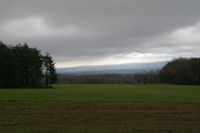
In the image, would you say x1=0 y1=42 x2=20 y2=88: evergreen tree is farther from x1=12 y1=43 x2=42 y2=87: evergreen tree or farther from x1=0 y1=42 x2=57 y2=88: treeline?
x1=12 y1=43 x2=42 y2=87: evergreen tree

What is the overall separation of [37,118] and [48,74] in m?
61.7

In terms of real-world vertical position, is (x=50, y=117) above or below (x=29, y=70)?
below

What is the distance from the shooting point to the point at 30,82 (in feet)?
204

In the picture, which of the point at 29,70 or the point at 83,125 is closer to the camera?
the point at 83,125

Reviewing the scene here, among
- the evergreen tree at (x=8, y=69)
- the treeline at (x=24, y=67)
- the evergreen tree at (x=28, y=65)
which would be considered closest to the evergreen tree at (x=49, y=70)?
the treeline at (x=24, y=67)

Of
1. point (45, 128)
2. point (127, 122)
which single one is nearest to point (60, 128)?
point (45, 128)

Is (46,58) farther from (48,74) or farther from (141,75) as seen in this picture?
(141,75)

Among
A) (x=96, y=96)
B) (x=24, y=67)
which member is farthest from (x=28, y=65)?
(x=96, y=96)

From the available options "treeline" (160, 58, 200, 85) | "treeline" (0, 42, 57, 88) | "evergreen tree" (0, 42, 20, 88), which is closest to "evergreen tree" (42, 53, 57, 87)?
"treeline" (0, 42, 57, 88)

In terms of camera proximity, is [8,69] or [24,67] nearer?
[8,69]

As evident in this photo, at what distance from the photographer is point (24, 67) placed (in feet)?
197

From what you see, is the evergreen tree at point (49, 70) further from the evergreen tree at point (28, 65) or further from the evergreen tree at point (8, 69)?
the evergreen tree at point (8, 69)

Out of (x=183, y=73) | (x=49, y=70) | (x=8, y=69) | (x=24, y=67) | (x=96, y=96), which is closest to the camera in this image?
(x=96, y=96)

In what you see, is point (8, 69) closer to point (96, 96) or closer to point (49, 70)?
point (49, 70)
